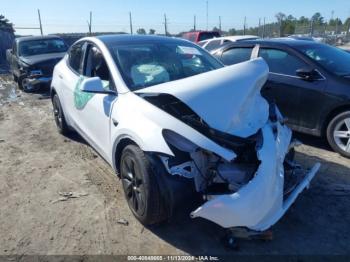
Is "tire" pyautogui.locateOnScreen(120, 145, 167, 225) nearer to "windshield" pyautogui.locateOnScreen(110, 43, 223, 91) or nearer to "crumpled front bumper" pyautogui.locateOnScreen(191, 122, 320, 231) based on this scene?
"crumpled front bumper" pyautogui.locateOnScreen(191, 122, 320, 231)

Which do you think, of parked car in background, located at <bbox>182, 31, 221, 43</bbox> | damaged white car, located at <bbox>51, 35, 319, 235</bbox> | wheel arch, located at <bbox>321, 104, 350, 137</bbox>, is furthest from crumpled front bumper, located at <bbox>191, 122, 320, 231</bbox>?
parked car in background, located at <bbox>182, 31, 221, 43</bbox>

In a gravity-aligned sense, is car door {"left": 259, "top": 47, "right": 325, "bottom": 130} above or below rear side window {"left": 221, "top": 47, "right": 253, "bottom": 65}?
below

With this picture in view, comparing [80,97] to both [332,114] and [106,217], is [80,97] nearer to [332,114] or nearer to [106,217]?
[106,217]

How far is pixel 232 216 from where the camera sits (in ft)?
8.73

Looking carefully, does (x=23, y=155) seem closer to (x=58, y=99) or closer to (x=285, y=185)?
(x=58, y=99)

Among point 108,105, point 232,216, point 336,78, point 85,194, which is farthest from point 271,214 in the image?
point 336,78

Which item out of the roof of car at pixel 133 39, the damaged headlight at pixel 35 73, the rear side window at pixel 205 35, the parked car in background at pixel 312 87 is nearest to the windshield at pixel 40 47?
the damaged headlight at pixel 35 73

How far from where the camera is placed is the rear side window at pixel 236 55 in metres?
6.34

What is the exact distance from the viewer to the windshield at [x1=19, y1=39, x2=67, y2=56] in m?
11.6

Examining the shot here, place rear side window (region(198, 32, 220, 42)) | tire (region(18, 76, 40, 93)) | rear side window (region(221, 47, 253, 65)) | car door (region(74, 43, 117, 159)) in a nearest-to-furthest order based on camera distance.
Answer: car door (region(74, 43, 117, 159)), rear side window (region(221, 47, 253, 65)), tire (region(18, 76, 40, 93)), rear side window (region(198, 32, 220, 42))

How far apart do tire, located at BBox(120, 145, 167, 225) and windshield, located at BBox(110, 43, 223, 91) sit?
0.79 meters

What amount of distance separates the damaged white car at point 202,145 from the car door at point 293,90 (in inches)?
69.4

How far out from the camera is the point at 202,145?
9.10 feet

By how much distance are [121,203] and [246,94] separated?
1.84 metres
